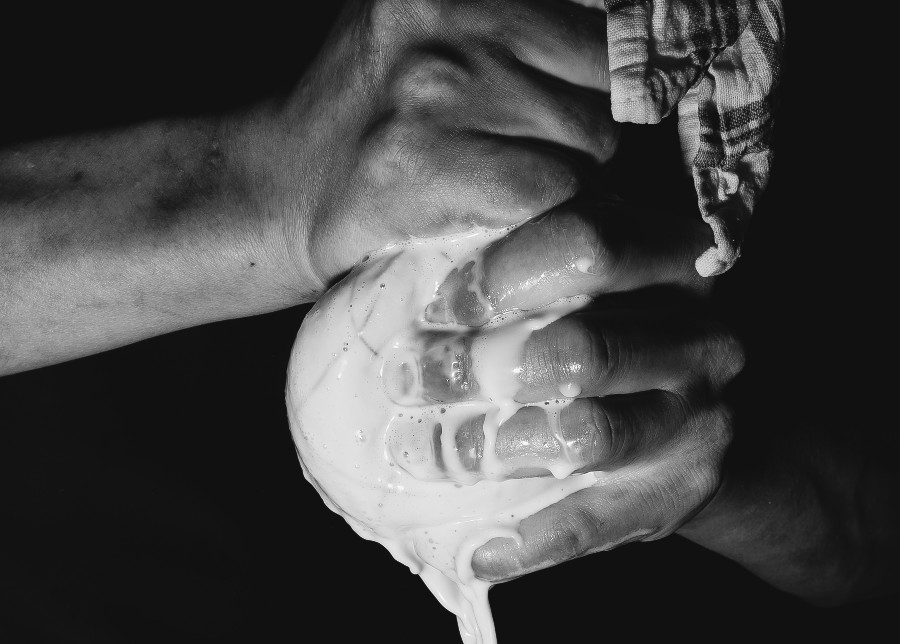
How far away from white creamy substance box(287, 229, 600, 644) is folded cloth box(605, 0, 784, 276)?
0.42 feet

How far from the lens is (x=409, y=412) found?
0.60m

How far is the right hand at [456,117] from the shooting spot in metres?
0.54

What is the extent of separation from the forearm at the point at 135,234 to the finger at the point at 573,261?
0.67 ft

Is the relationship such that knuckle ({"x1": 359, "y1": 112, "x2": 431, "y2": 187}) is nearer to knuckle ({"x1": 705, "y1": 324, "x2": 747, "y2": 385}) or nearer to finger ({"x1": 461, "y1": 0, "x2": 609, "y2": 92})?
A: finger ({"x1": 461, "y1": 0, "x2": 609, "y2": 92})

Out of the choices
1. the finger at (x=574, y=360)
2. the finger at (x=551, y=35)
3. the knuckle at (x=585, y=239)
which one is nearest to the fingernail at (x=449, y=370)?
the finger at (x=574, y=360)

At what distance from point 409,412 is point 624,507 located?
189mm

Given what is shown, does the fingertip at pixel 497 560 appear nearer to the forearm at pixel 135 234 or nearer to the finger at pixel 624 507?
the finger at pixel 624 507

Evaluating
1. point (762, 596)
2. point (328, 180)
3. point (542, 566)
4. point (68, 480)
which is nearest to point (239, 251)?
point (328, 180)

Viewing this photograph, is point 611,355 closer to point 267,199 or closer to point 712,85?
point 712,85

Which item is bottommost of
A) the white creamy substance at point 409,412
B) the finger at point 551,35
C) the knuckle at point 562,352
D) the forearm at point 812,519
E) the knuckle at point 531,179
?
the forearm at point 812,519

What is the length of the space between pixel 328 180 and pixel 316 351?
0.47ft

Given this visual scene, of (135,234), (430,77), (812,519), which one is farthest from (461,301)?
(812,519)

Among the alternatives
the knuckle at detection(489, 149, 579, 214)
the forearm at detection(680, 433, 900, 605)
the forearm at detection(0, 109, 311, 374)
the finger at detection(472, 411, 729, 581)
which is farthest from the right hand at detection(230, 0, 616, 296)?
the forearm at detection(680, 433, 900, 605)

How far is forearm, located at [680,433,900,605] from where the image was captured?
2.88 ft
